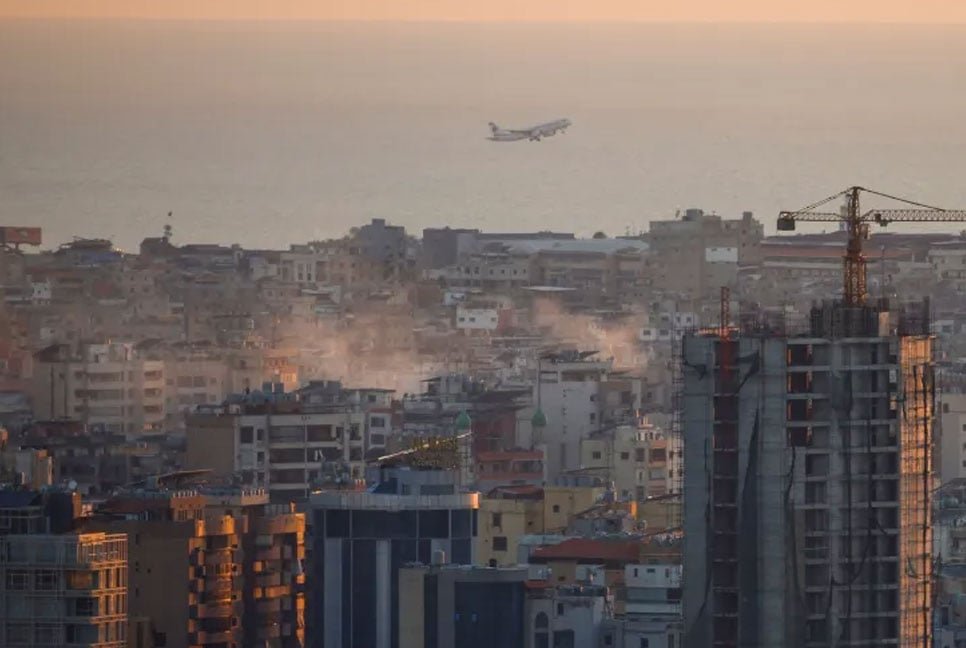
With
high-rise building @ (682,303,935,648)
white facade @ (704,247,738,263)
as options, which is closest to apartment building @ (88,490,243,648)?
high-rise building @ (682,303,935,648)

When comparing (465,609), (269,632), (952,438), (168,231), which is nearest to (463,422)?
(952,438)

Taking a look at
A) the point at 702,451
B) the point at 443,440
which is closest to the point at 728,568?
the point at 702,451

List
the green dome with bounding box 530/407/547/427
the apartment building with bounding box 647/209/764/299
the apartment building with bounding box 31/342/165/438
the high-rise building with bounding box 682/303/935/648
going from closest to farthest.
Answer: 1. the high-rise building with bounding box 682/303/935/648
2. the green dome with bounding box 530/407/547/427
3. the apartment building with bounding box 31/342/165/438
4. the apartment building with bounding box 647/209/764/299

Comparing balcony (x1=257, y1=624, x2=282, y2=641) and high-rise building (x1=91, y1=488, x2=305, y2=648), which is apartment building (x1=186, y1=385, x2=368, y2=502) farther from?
balcony (x1=257, y1=624, x2=282, y2=641)

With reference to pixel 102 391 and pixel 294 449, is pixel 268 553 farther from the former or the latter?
pixel 102 391

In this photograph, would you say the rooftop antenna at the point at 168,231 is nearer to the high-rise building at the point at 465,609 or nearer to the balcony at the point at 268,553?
the balcony at the point at 268,553

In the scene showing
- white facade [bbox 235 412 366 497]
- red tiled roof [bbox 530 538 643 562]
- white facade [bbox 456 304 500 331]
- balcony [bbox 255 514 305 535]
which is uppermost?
white facade [bbox 456 304 500 331]
